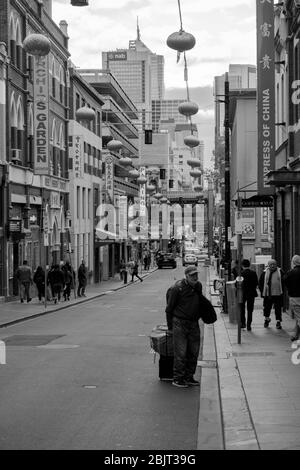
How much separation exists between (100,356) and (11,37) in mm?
21743

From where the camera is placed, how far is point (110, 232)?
61438 millimetres

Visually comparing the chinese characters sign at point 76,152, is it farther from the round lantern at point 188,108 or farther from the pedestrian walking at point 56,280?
the round lantern at point 188,108

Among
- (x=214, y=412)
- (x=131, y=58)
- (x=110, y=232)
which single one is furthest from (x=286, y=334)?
(x=131, y=58)

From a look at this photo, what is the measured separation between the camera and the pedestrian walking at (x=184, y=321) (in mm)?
12078

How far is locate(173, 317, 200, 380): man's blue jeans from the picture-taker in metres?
12.1

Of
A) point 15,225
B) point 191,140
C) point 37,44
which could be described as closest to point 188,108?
point 37,44

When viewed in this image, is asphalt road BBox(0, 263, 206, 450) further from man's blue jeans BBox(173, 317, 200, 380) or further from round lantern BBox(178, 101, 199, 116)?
round lantern BBox(178, 101, 199, 116)

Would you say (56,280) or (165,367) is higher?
(56,280)

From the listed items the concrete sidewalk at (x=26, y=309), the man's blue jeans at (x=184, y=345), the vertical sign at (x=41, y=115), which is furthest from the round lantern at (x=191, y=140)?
the vertical sign at (x=41, y=115)

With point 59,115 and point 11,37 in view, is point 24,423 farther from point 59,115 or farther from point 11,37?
point 59,115

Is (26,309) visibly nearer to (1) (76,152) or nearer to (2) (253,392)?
(2) (253,392)

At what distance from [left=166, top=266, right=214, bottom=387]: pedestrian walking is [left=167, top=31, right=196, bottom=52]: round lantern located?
13.3ft

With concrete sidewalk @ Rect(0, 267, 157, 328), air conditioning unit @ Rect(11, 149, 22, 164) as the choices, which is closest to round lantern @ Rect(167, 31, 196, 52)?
concrete sidewalk @ Rect(0, 267, 157, 328)

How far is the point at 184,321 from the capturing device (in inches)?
478
